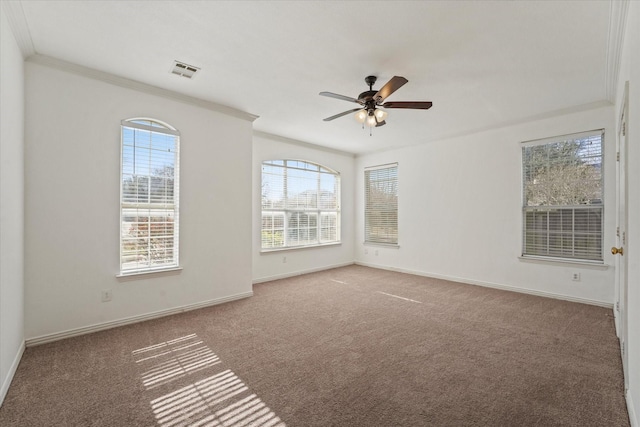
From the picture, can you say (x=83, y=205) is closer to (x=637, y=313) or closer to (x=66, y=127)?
(x=66, y=127)

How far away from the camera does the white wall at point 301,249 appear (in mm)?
5371

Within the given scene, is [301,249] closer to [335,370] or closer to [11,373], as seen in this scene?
[335,370]

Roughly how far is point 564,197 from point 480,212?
1148 mm

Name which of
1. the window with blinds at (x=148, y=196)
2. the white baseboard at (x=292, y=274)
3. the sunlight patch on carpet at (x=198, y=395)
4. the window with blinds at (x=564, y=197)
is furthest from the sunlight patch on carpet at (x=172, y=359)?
the window with blinds at (x=564, y=197)

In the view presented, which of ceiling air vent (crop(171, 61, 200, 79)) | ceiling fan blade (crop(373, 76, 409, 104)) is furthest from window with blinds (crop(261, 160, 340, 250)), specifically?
ceiling fan blade (crop(373, 76, 409, 104))

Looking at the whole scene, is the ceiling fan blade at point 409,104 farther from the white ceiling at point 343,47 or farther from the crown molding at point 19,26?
the crown molding at point 19,26

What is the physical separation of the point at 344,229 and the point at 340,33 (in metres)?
4.95

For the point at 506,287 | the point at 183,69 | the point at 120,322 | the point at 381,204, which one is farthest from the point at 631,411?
the point at 381,204

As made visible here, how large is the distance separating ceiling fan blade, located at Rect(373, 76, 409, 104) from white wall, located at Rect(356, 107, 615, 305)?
295 centimetres

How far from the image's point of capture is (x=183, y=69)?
10.2 ft

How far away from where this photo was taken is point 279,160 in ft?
18.8

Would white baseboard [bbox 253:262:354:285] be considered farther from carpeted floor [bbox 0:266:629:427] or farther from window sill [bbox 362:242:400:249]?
carpeted floor [bbox 0:266:629:427]

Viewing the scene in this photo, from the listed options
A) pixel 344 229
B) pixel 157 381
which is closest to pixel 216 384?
pixel 157 381

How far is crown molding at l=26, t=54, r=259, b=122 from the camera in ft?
9.40
